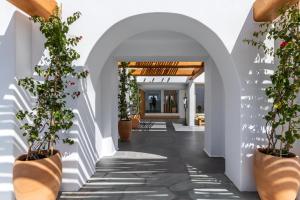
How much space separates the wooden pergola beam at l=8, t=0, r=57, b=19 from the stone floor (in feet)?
9.25

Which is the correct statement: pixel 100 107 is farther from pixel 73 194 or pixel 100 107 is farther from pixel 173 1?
pixel 173 1

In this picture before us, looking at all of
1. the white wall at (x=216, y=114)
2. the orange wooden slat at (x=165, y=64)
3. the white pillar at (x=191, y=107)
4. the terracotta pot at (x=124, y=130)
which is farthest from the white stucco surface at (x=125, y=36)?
the white pillar at (x=191, y=107)

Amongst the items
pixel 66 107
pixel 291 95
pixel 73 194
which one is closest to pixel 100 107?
pixel 66 107

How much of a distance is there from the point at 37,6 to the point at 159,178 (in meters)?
3.55

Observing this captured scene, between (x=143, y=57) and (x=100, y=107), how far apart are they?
1768 mm

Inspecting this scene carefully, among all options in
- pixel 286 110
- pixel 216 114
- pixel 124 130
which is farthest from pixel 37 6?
pixel 124 130

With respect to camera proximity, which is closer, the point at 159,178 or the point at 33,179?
the point at 33,179

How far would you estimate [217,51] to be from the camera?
4383mm

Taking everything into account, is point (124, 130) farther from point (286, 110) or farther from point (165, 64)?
point (286, 110)

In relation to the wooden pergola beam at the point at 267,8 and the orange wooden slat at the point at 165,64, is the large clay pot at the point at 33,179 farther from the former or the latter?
the orange wooden slat at the point at 165,64

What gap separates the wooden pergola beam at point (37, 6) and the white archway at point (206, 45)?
2.84ft

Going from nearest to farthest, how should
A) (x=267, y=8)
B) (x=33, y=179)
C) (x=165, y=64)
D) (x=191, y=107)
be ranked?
(x=33, y=179)
(x=267, y=8)
(x=165, y=64)
(x=191, y=107)

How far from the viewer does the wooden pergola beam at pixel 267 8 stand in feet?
10.4

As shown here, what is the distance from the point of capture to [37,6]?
10.6 ft
